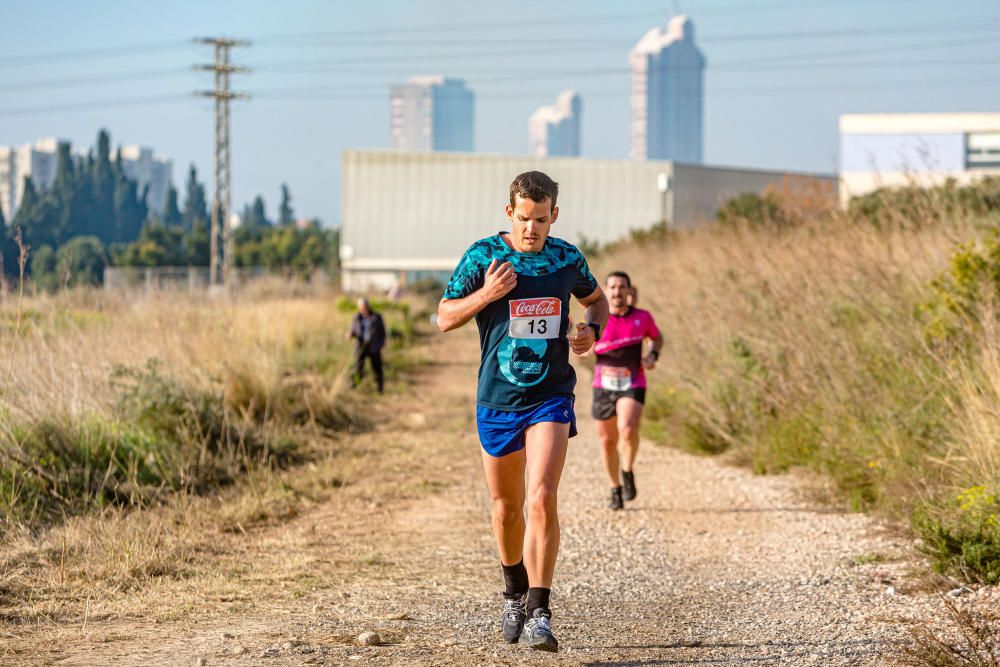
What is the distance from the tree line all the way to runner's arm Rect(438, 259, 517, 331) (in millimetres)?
4271

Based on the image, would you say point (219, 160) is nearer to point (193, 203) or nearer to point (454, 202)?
point (454, 202)

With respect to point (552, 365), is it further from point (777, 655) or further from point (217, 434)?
point (217, 434)

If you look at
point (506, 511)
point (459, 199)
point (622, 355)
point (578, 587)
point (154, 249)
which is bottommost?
point (578, 587)

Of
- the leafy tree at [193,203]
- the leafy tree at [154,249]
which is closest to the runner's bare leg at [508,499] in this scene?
the leafy tree at [154,249]

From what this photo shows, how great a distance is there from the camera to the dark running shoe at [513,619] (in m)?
5.46

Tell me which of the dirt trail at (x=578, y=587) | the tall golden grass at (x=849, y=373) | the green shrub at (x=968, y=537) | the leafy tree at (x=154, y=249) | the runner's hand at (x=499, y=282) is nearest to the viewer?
the runner's hand at (x=499, y=282)

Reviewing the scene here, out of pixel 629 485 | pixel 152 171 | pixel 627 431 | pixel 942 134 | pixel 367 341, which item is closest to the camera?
pixel 627 431

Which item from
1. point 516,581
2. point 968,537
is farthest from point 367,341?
point 516,581

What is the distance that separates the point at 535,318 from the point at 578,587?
2344 millimetres

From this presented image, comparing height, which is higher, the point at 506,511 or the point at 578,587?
the point at 506,511

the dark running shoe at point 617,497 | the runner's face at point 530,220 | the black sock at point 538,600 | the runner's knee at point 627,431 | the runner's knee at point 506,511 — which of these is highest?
the runner's face at point 530,220

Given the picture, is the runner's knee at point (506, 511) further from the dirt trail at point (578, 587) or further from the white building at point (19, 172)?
the white building at point (19, 172)

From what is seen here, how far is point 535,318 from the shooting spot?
17.4 feet

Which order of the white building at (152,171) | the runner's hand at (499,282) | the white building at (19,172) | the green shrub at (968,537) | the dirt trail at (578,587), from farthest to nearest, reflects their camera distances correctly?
the white building at (152,171)
the white building at (19,172)
the green shrub at (968,537)
the dirt trail at (578,587)
the runner's hand at (499,282)
